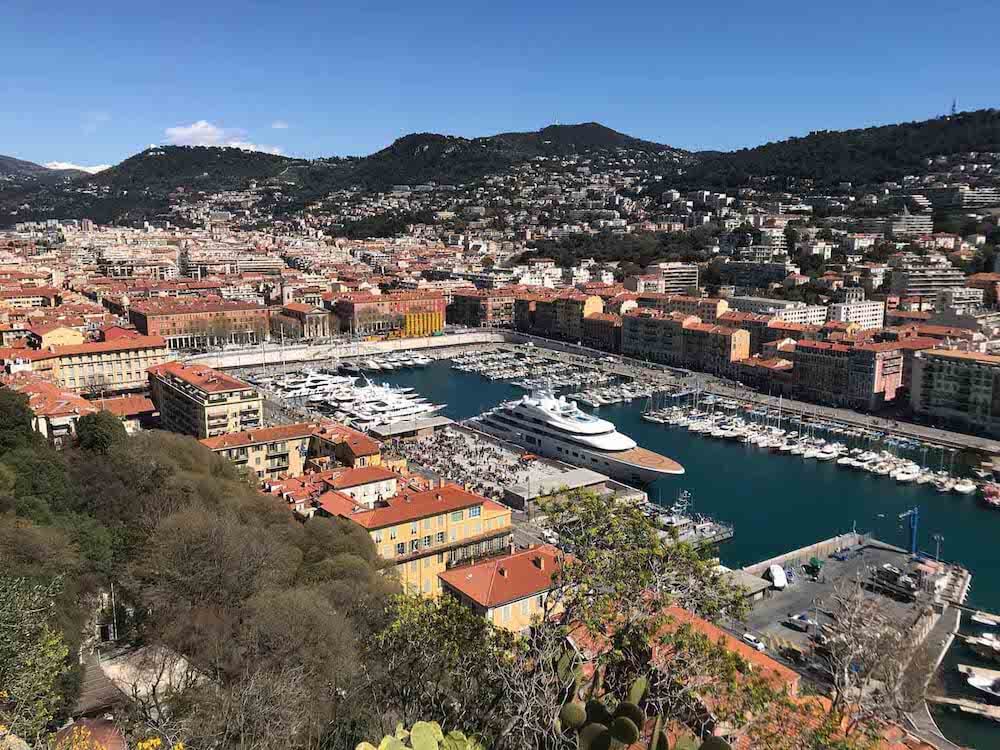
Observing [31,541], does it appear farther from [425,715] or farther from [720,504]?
[720,504]

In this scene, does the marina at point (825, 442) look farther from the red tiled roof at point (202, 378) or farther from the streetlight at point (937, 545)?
the red tiled roof at point (202, 378)

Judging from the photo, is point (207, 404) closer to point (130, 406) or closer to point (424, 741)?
point (130, 406)

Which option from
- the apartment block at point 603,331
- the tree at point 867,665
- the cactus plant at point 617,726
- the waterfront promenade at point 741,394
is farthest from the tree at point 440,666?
the apartment block at point 603,331

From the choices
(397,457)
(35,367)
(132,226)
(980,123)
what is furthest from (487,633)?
(132,226)

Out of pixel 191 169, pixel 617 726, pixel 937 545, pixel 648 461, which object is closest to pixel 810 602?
pixel 937 545

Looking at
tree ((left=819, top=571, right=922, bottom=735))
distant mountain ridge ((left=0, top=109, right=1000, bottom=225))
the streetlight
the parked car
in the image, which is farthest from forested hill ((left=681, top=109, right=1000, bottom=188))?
tree ((left=819, top=571, right=922, bottom=735))
